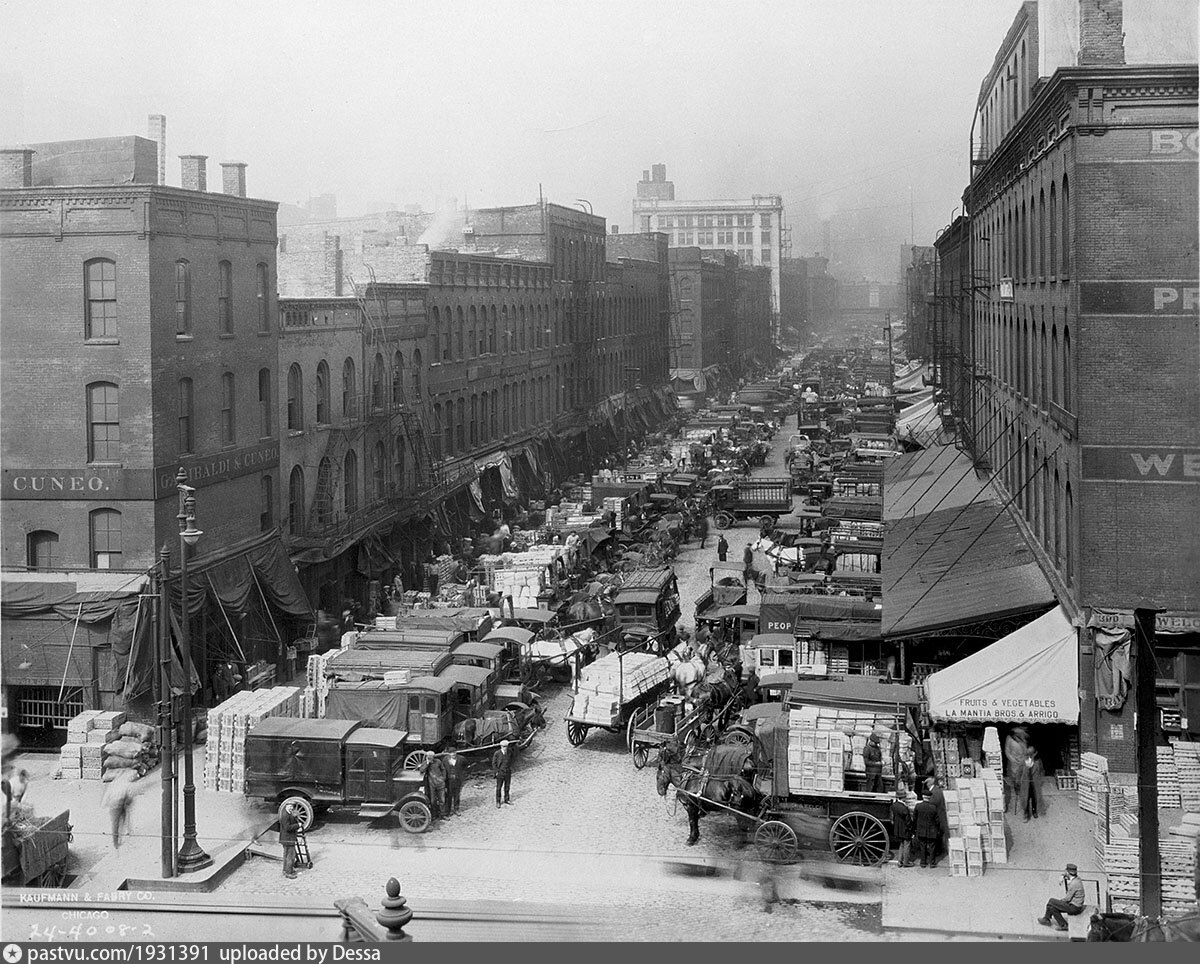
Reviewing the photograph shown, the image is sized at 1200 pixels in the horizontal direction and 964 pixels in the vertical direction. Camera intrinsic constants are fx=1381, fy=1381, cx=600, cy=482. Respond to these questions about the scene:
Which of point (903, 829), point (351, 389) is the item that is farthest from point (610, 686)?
point (351, 389)

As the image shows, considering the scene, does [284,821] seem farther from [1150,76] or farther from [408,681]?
[1150,76]

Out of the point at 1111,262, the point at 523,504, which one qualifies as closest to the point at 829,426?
the point at 523,504

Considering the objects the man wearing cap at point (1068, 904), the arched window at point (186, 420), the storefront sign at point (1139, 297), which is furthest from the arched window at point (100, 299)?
the man wearing cap at point (1068, 904)

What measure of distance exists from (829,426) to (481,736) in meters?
61.9

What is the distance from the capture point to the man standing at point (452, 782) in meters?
24.3

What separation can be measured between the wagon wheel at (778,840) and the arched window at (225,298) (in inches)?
748

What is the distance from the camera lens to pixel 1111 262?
24.0 metres

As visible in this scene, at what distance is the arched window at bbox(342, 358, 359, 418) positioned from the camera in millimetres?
42875

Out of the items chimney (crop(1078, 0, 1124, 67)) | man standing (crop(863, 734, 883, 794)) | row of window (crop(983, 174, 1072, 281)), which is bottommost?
man standing (crop(863, 734, 883, 794))

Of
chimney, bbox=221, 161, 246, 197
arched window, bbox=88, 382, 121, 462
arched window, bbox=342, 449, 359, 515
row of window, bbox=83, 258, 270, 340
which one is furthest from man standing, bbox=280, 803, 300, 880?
arched window, bbox=342, 449, 359, 515

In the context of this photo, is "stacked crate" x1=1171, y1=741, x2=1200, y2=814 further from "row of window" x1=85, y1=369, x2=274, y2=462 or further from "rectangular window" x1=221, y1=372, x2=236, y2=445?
"rectangular window" x1=221, y1=372, x2=236, y2=445

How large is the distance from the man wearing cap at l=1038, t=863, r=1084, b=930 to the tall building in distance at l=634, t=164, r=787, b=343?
399 feet

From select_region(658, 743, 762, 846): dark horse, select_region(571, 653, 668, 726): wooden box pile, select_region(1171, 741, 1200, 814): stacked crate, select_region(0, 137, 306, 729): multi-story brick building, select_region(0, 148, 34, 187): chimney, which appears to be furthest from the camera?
select_region(0, 148, 34, 187): chimney

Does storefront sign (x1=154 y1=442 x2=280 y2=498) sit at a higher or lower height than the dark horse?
higher
